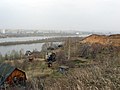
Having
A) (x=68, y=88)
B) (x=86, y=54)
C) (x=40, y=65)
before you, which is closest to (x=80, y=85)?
(x=68, y=88)

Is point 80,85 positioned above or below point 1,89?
above

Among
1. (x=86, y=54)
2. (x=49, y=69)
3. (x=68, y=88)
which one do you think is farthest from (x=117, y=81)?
(x=86, y=54)

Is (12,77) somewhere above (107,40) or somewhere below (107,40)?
below

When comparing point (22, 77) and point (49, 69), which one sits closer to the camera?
point (22, 77)

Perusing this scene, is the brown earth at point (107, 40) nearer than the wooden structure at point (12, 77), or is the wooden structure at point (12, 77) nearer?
the wooden structure at point (12, 77)

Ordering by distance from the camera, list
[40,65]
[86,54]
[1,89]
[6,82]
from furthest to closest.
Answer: [86,54] → [40,65] → [6,82] → [1,89]

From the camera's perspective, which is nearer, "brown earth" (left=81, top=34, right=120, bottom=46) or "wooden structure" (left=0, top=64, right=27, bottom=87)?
"wooden structure" (left=0, top=64, right=27, bottom=87)

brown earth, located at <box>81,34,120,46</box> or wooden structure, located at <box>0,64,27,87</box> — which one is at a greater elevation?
brown earth, located at <box>81,34,120,46</box>

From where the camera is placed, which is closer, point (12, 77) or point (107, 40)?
point (12, 77)

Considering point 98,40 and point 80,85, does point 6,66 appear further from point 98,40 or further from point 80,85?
point 98,40

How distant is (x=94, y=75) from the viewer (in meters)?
6.05

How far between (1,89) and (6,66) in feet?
5.74

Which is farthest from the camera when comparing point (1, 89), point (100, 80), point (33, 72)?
point (33, 72)

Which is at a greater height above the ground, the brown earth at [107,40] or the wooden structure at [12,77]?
the brown earth at [107,40]
